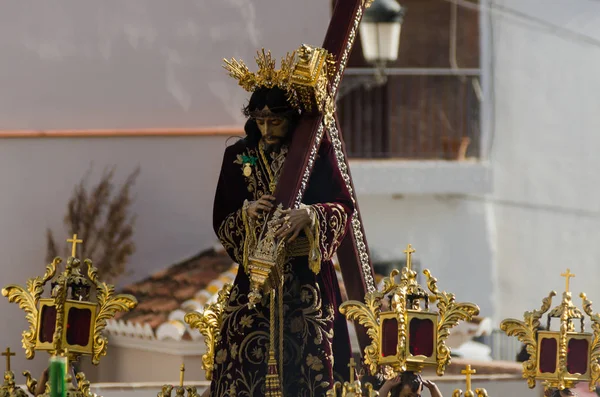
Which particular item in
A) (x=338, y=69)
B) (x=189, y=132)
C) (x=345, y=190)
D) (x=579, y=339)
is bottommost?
(x=579, y=339)

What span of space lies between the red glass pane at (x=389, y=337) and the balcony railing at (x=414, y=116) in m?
9.67

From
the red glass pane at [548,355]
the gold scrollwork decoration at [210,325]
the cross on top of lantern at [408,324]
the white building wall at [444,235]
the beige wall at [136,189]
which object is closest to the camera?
the cross on top of lantern at [408,324]

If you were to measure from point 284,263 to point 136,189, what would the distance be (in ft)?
24.1

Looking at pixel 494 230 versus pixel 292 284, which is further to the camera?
pixel 494 230

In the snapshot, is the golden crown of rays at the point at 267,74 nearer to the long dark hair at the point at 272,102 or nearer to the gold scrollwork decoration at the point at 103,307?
the long dark hair at the point at 272,102

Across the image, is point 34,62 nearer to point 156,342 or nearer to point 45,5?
point 45,5

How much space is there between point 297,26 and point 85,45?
176 cm

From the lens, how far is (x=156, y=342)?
15.7 m

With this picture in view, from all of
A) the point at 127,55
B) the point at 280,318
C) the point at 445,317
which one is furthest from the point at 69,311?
the point at 127,55

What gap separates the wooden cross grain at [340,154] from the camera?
9883mm

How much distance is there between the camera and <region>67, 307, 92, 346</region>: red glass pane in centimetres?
991

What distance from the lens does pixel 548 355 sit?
32.7 ft

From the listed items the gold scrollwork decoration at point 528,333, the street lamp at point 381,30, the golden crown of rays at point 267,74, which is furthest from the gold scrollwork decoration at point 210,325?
the street lamp at point 381,30

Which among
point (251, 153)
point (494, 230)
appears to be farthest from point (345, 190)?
point (494, 230)
